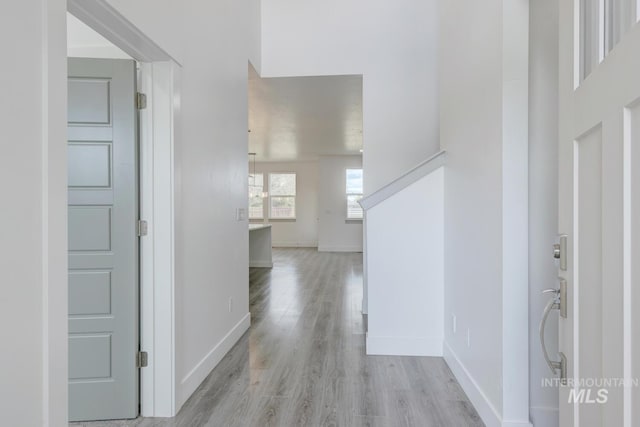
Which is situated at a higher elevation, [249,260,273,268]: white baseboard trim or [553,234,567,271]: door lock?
[553,234,567,271]: door lock

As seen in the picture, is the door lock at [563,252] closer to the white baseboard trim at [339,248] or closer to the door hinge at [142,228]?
the door hinge at [142,228]

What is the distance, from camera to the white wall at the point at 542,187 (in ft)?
5.75

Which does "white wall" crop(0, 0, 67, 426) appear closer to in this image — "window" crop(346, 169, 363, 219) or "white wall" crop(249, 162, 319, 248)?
"window" crop(346, 169, 363, 219)

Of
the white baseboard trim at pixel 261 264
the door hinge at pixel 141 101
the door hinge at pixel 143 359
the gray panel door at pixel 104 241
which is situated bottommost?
the white baseboard trim at pixel 261 264

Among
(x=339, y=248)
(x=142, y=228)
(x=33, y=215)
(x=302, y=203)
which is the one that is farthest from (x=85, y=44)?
(x=302, y=203)

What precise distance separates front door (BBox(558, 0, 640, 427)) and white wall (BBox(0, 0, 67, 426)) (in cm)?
152

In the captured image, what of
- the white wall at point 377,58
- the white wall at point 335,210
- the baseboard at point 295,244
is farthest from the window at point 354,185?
the white wall at point 377,58

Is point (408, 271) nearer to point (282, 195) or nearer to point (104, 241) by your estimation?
point (104, 241)

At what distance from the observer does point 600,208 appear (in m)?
0.79

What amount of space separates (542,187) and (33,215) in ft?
6.82

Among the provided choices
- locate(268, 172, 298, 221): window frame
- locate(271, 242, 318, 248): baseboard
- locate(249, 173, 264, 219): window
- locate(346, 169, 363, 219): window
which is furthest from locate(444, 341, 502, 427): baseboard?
locate(249, 173, 264, 219): window

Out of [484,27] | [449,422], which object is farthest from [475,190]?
[449,422]

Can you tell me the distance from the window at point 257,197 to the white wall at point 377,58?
295 inches

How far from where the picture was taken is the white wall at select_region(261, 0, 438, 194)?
414 centimetres
